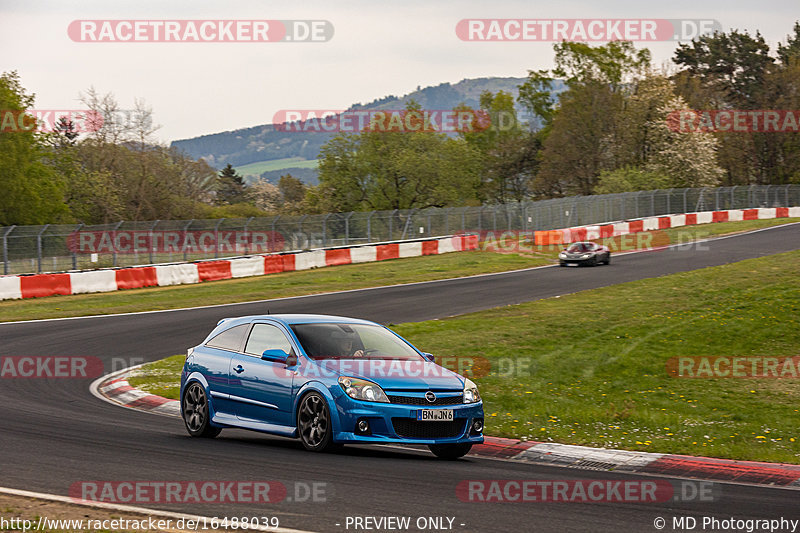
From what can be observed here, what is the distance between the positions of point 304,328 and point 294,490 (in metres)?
3.28

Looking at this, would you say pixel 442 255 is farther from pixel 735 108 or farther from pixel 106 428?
pixel 735 108

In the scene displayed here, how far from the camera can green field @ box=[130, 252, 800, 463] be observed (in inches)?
437

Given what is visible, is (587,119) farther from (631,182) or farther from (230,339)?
(230,339)

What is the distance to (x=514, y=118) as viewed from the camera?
117 m

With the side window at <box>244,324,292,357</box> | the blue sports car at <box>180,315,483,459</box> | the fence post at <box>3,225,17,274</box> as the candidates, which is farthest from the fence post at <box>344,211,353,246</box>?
the side window at <box>244,324,292,357</box>

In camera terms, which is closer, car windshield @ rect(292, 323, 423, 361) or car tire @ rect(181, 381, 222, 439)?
car windshield @ rect(292, 323, 423, 361)

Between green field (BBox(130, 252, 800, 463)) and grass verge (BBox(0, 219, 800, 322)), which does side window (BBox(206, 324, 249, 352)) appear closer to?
green field (BBox(130, 252, 800, 463))

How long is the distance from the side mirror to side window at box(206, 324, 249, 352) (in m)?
0.91

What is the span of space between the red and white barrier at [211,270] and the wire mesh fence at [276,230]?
1457mm

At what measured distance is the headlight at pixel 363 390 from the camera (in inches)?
368

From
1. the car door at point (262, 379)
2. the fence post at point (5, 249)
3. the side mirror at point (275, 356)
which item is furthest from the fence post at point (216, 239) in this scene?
the side mirror at point (275, 356)

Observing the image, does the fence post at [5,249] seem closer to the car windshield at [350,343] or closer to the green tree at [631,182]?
the car windshield at [350,343]

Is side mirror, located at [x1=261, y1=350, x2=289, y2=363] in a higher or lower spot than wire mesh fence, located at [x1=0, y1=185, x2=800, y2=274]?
lower

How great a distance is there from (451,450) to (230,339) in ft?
10.1
